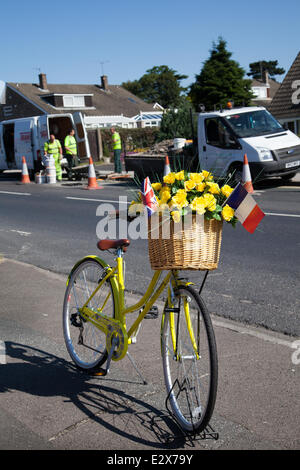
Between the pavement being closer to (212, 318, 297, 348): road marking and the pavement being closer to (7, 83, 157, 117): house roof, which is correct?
(212, 318, 297, 348): road marking

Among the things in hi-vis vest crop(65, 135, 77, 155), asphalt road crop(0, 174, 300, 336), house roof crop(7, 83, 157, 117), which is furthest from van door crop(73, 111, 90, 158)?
house roof crop(7, 83, 157, 117)

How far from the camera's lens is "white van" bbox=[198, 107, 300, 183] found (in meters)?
14.3

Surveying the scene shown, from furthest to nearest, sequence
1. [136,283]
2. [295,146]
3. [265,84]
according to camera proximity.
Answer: [265,84], [295,146], [136,283]

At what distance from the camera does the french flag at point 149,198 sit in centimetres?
322

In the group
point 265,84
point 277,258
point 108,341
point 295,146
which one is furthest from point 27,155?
point 265,84

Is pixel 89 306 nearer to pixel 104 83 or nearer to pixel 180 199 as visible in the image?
pixel 180 199

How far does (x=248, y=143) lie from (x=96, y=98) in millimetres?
54759

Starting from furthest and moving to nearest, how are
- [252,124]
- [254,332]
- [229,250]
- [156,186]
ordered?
[252,124], [229,250], [254,332], [156,186]

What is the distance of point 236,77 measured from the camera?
63.7 meters

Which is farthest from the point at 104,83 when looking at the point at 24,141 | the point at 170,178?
the point at 170,178

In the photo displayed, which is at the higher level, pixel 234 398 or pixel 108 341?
pixel 108 341

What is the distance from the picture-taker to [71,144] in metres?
21.5
